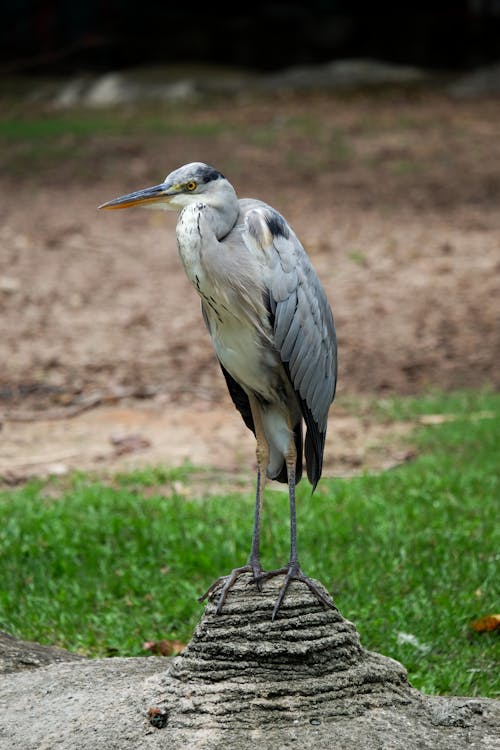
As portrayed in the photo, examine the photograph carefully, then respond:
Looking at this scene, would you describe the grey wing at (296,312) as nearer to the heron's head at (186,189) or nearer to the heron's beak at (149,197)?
the heron's head at (186,189)

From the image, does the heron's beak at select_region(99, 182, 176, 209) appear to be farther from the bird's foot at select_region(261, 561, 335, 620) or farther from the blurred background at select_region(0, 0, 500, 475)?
the blurred background at select_region(0, 0, 500, 475)

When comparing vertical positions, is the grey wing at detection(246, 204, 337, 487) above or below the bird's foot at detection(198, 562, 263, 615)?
above

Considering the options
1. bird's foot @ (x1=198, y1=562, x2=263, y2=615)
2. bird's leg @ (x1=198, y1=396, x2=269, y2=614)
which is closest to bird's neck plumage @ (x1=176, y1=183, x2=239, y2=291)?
bird's leg @ (x1=198, y1=396, x2=269, y2=614)

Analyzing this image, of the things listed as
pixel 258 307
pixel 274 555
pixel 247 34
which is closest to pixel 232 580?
pixel 258 307

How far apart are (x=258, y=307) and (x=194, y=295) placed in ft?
21.1

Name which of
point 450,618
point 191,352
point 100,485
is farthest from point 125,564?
point 191,352

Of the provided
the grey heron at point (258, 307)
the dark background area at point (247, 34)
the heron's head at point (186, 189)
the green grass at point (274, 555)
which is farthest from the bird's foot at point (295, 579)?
the dark background area at point (247, 34)

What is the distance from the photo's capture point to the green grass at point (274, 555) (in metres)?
4.55

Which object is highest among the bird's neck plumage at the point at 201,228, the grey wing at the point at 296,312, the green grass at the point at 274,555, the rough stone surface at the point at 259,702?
the bird's neck plumage at the point at 201,228

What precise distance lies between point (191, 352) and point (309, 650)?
18.3 feet

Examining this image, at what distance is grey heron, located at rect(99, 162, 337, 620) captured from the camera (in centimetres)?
354

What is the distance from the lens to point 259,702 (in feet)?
10.7

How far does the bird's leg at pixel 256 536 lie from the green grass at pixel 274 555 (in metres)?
0.93

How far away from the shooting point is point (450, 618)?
4.63m
